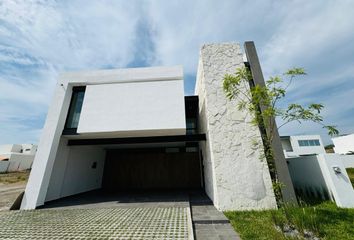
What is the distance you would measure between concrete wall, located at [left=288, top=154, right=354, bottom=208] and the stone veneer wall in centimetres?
178

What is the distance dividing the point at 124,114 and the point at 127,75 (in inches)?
71.8

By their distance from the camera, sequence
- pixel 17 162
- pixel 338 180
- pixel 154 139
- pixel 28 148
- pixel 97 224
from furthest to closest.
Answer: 1. pixel 28 148
2. pixel 17 162
3. pixel 154 139
4. pixel 338 180
5. pixel 97 224

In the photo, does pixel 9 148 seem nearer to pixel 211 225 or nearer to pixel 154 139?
pixel 154 139

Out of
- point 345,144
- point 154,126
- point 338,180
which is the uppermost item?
point 345,144

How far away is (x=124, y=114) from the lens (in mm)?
5992

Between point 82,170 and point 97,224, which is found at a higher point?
point 82,170

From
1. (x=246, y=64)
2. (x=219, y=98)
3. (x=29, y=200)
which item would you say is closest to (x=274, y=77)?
(x=219, y=98)

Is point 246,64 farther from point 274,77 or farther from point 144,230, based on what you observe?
point 144,230

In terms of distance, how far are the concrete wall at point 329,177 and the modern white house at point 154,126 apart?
1.20 m

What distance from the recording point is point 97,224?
392 cm

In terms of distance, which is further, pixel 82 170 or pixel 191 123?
pixel 191 123

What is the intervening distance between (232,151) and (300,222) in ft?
7.75

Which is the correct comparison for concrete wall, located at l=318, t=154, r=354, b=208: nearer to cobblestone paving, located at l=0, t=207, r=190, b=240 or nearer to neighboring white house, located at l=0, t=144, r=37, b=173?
cobblestone paving, located at l=0, t=207, r=190, b=240

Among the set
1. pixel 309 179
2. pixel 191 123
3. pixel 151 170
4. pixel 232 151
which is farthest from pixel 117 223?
pixel 309 179
